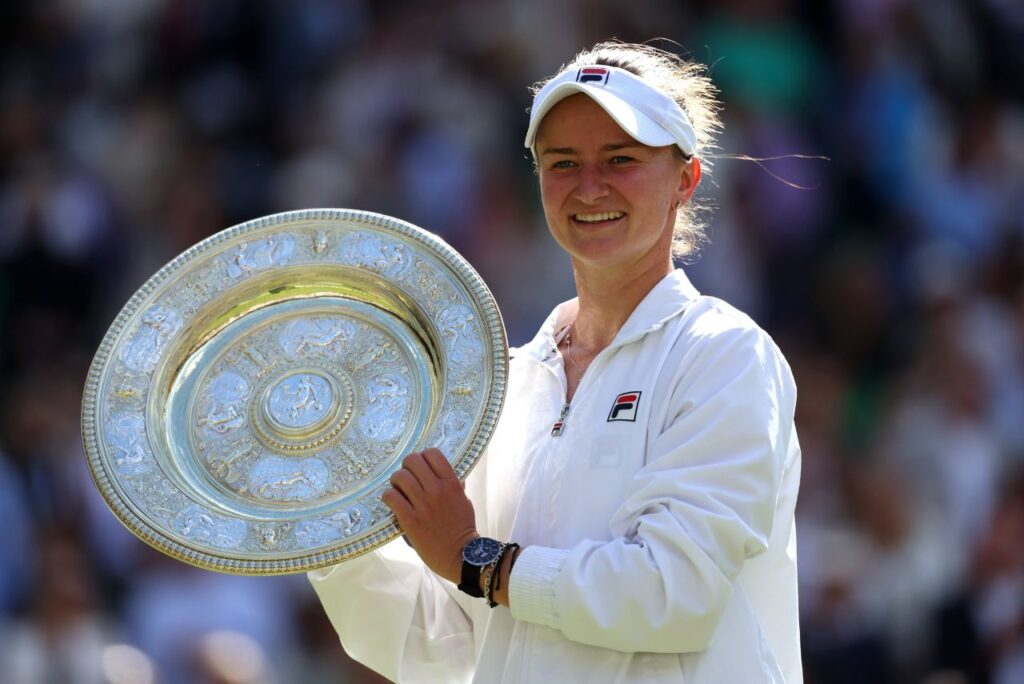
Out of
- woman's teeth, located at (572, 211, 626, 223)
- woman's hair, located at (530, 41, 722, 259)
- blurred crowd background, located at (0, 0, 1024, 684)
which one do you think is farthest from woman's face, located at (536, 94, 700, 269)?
blurred crowd background, located at (0, 0, 1024, 684)

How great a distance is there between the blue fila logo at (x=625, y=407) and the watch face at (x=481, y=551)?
296 mm

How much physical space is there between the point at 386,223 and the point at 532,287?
3961 millimetres

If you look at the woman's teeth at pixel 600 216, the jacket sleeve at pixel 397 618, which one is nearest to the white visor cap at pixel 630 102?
the woman's teeth at pixel 600 216

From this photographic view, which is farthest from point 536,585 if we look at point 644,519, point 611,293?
point 611,293

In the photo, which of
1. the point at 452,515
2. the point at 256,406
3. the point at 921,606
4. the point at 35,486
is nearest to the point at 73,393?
the point at 35,486

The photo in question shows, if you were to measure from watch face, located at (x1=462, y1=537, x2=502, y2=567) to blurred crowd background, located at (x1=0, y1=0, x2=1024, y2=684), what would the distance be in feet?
9.54

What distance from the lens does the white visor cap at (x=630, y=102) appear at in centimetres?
298

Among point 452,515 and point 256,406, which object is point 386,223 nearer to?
point 256,406

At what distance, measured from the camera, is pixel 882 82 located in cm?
788

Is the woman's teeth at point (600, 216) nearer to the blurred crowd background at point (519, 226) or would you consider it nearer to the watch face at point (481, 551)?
the watch face at point (481, 551)

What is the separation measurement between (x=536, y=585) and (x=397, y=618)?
530 mm

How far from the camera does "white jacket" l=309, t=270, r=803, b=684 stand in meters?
2.68

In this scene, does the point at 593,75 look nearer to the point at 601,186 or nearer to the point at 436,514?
the point at 601,186

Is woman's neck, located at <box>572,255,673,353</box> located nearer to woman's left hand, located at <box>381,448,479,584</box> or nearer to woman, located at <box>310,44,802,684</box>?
woman, located at <box>310,44,802,684</box>
